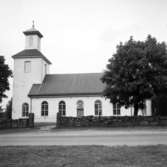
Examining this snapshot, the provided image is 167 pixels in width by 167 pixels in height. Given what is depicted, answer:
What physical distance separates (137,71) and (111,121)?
6557mm

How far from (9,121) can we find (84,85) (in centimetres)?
1689

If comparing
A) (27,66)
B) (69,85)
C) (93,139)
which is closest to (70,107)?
(69,85)

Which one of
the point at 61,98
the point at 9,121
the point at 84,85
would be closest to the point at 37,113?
the point at 61,98

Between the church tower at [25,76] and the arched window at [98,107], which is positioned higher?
the church tower at [25,76]

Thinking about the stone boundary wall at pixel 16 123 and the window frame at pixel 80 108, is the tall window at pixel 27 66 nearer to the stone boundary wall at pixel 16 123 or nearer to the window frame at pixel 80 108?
the window frame at pixel 80 108

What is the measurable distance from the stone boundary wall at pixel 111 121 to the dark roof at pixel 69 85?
41.2 feet

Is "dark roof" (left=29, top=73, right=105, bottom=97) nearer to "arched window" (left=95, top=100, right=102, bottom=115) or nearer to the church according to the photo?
the church

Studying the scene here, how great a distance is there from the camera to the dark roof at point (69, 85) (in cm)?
4288

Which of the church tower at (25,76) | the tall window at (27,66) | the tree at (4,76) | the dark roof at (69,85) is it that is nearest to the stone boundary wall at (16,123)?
the tree at (4,76)

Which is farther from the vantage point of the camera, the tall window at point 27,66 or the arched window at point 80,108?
the tall window at point 27,66

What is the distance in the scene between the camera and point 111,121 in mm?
29219

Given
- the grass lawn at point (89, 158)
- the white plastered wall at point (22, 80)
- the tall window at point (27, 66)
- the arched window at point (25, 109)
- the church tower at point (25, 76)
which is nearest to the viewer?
the grass lawn at point (89, 158)

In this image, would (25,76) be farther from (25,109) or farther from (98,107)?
(98,107)

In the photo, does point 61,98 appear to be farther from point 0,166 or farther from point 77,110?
point 0,166
